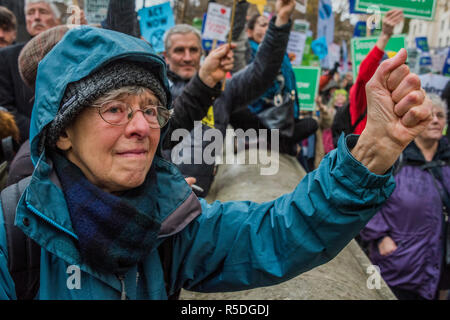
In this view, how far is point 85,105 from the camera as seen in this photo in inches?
54.9

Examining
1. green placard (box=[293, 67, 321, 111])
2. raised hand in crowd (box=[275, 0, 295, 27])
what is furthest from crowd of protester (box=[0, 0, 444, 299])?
green placard (box=[293, 67, 321, 111])

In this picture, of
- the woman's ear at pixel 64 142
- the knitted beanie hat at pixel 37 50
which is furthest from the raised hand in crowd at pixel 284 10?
the woman's ear at pixel 64 142

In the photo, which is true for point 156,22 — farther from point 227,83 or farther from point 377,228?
point 377,228

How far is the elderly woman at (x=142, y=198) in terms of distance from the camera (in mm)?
1222

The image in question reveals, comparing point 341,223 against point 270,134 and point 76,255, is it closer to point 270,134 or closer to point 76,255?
point 76,255

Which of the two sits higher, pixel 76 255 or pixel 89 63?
pixel 89 63

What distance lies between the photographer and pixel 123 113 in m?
1.47

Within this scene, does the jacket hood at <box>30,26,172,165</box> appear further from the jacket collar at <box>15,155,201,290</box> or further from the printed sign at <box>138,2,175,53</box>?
the printed sign at <box>138,2,175,53</box>

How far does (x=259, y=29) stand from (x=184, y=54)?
2129 millimetres

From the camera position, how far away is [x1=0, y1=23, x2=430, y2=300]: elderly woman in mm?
1222

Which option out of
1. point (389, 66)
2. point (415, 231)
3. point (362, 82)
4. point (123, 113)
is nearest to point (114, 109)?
point (123, 113)
